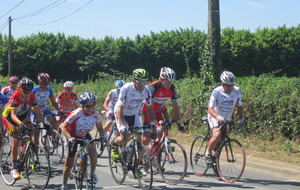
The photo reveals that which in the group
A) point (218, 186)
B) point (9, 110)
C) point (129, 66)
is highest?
point (129, 66)

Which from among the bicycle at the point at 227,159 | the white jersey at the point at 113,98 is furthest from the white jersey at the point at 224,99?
the white jersey at the point at 113,98

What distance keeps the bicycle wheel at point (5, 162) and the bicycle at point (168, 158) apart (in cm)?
262

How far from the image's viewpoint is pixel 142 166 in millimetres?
7695

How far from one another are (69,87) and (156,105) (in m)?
3.06

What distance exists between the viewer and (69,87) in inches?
452

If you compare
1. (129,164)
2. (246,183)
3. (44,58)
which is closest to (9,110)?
(129,164)

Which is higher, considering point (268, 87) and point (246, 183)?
point (268, 87)

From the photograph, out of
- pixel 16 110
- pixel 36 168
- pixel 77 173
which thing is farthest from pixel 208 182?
pixel 16 110

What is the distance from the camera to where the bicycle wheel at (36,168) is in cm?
764

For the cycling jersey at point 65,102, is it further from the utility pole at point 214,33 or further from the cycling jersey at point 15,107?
the utility pole at point 214,33

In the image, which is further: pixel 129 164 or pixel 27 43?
pixel 27 43

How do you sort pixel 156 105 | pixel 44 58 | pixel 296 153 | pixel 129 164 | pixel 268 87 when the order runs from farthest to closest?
1. pixel 44 58
2. pixel 268 87
3. pixel 296 153
4. pixel 156 105
5. pixel 129 164

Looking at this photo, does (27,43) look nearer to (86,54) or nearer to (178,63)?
(86,54)

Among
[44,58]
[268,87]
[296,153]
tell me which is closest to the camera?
[296,153]
